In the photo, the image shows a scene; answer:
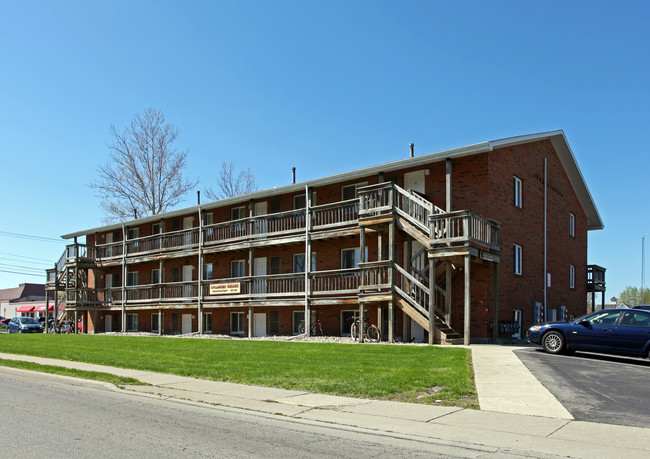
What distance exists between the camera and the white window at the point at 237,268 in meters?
32.0

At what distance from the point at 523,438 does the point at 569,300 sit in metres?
25.2

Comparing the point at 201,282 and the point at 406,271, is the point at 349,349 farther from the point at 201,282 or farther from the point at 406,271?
the point at 201,282

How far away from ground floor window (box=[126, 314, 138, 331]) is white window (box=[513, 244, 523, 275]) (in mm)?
25330

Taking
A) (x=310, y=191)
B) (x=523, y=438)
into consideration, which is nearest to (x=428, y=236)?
(x=310, y=191)

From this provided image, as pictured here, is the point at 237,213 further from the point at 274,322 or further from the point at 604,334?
the point at 604,334

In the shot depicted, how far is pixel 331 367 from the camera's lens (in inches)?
517

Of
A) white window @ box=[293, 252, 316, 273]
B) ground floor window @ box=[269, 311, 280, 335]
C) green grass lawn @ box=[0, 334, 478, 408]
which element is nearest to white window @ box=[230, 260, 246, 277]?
ground floor window @ box=[269, 311, 280, 335]

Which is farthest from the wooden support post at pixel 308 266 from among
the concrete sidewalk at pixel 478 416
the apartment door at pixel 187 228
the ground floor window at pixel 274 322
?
the concrete sidewalk at pixel 478 416

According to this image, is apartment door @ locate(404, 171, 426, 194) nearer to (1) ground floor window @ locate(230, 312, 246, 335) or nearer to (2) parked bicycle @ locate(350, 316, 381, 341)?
(2) parked bicycle @ locate(350, 316, 381, 341)

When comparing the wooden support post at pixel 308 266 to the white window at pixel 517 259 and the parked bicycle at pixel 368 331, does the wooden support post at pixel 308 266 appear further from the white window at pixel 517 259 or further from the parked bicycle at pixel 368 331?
the white window at pixel 517 259

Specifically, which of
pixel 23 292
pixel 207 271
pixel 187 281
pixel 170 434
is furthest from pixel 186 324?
pixel 23 292

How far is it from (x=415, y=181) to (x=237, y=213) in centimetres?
1194

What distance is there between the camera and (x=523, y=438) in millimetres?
6953

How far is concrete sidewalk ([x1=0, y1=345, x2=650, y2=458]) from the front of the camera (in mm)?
6598
